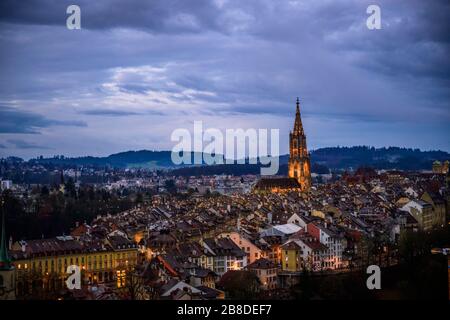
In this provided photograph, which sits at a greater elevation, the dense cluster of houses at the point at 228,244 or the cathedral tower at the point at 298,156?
the cathedral tower at the point at 298,156

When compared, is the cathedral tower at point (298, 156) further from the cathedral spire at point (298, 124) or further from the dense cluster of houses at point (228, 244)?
the dense cluster of houses at point (228, 244)

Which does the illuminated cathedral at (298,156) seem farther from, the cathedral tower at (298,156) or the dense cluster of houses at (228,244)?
the dense cluster of houses at (228,244)

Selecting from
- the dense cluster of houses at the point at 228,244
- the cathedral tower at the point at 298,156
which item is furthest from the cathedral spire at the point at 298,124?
the dense cluster of houses at the point at 228,244

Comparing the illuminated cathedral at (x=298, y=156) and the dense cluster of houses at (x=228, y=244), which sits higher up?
the illuminated cathedral at (x=298, y=156)

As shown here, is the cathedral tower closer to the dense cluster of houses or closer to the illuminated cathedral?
the illuminated cathedral

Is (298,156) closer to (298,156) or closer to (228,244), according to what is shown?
(298,156)

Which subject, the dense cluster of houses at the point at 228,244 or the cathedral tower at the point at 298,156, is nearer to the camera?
the dense cluster of houses at the point at 228,244

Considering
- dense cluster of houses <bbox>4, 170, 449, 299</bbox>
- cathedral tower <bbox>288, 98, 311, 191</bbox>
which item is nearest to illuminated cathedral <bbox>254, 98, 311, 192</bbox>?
cathedral tower <bbox>288, 98, 311, 191</bbox>

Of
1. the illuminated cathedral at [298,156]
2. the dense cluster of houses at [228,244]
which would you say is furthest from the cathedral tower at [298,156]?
the dense cluster of houses at [228,244]
